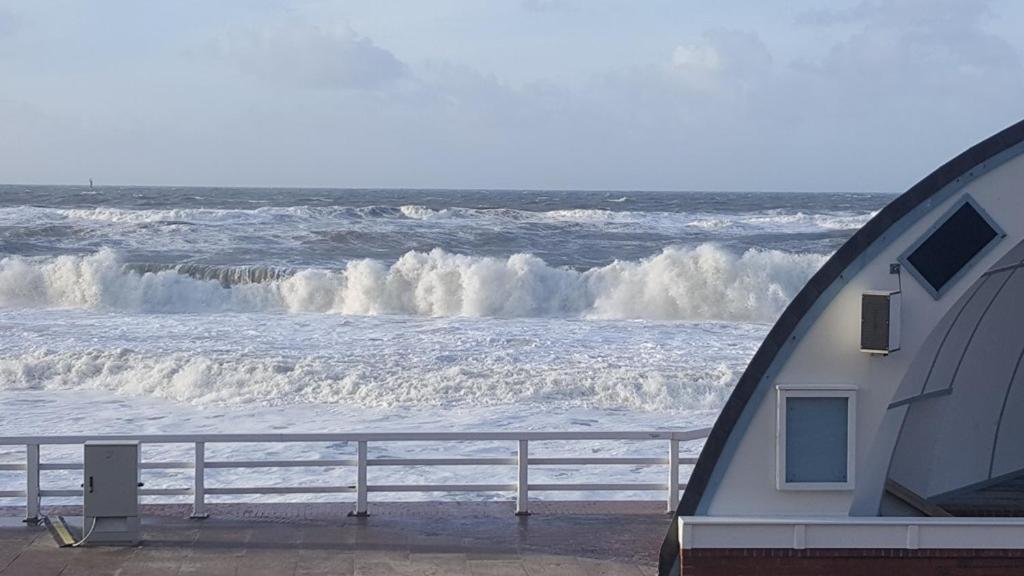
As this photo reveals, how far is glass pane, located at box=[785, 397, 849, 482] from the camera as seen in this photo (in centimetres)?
747

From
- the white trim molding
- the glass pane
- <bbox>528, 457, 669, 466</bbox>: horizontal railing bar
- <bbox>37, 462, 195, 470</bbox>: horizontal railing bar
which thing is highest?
the glass pane

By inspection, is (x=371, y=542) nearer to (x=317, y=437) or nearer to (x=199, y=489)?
(x=317, y=437)

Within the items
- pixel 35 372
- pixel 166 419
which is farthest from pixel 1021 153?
pixel 35 372

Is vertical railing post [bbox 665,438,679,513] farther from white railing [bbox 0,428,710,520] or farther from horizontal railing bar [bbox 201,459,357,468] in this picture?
horizontal railing bar [bbox 201,459,357,468]

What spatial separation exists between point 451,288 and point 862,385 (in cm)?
2997

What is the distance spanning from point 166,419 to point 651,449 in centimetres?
701

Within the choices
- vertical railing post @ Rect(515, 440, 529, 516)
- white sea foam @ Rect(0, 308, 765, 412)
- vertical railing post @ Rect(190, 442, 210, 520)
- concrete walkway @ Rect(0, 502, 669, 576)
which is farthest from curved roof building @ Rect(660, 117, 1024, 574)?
white sea foam @ Rect(0, 308, 765, 412)

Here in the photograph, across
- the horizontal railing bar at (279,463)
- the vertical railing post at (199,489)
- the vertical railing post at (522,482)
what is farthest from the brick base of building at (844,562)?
the vertical railing post at (199,489)

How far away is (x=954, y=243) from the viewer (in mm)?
7086

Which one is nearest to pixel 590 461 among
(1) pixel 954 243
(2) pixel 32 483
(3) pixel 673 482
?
(3) pixel 673 482

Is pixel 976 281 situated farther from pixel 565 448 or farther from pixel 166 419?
pixel 166 419

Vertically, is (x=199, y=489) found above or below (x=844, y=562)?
below

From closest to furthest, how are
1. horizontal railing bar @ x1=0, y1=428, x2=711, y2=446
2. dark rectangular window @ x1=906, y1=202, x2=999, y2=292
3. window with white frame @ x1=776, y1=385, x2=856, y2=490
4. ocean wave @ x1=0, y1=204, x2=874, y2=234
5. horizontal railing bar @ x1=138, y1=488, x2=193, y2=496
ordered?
1. dark rectangular window @ x1=906, y1=202, x2=999, y2=292
2. window with white frame @ x1=776, y1=385, x2=856, y2=490
3. horizontal railing bar @ x1=0, y1=428, x2=711, y2=446
4. horizontal railing bar @ x1=138, y1=488, x2=193, y2=496
5. ocean wave @ x1=0, y1=204, x2=874, y2=234

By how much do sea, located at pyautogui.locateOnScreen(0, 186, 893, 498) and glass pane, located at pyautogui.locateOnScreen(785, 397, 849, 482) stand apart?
221 inches
